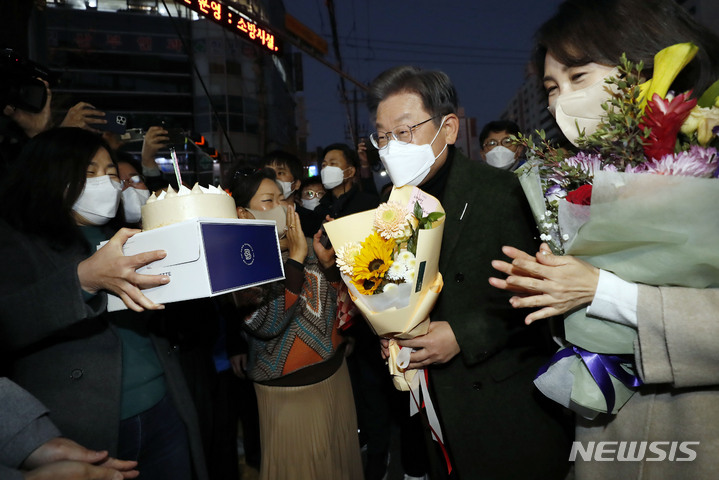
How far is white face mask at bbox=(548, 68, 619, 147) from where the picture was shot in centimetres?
132

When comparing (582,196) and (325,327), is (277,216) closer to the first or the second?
(325,327)

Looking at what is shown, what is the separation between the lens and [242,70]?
4459 centimetres

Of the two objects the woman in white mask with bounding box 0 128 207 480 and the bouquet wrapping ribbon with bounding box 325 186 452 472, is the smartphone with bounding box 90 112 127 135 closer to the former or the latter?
the woman in white mask with bounding box 0 128 207 480

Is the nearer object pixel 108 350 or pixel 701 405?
pixel 701 405

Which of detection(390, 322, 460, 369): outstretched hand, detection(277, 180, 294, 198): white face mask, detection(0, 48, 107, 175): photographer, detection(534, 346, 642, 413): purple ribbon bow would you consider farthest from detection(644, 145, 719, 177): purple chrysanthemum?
detection(277, 180, 294, 198): white face mask

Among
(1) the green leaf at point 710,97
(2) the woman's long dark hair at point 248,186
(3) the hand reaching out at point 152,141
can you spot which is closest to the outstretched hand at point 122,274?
(2) the woman's long dark hair at point 248,186

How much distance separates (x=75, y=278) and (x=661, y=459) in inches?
77.1

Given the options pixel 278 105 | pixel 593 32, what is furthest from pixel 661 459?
pixel 278 105

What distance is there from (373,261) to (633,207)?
2.64ft

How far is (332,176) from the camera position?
4957 millimetres

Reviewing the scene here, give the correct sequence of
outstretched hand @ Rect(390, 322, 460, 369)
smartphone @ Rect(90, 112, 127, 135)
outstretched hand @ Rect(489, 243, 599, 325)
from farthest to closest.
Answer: smartphone @ Rect(90, 112, 127, 135), outstretched hand @ Rect(390, 322, 460, 369), outstretched hand @ Rect(489, 243, 599, 325)

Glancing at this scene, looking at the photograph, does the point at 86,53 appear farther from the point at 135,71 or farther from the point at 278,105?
the point at 278,105

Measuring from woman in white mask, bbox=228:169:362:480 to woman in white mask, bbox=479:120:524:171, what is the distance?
2801 mm

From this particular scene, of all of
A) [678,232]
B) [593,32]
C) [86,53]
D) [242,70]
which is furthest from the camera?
[86,53]
